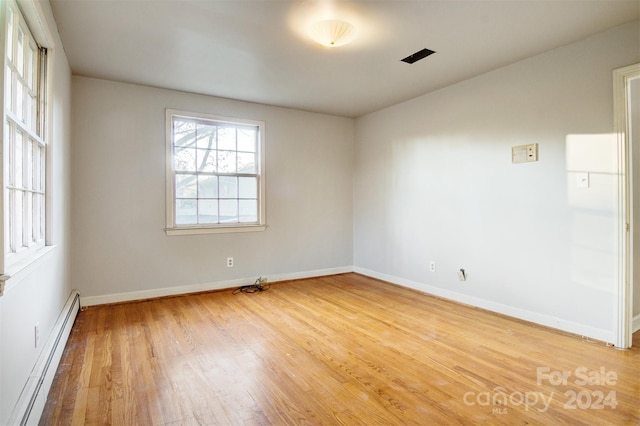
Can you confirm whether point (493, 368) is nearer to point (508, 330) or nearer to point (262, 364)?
point (508, 330)

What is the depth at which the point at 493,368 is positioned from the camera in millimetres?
2320

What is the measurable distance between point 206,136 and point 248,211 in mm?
1119

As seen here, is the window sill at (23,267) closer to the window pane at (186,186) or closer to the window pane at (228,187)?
the window pane at (186,186)

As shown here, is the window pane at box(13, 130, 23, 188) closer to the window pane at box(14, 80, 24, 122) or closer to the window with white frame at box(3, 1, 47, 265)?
the window with white frame at box(3, 1, 47, 265)

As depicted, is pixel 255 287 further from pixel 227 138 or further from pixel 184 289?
pixel 227 138

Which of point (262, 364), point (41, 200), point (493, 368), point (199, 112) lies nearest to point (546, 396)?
point (493, 368)

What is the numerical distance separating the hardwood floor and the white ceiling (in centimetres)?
247

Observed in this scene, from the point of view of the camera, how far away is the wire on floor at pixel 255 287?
4379 mm

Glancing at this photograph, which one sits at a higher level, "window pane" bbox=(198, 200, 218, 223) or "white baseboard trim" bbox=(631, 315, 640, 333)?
"window pane" bbox=(198, 200, 218, 223)

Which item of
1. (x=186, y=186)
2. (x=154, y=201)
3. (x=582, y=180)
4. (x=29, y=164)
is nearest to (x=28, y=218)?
(x=29, y=164)

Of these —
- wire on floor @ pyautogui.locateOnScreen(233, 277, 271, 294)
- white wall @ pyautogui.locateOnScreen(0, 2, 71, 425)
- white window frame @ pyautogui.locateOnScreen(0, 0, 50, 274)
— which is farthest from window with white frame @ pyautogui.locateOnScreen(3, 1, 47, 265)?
wire on floor @ pyautogui.locateOnScreen(233, 277, 271, 294)

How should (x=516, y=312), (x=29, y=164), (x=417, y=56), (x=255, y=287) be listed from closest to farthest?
(x=29, y=164) < (x=417, y=56) < (x=516, y=312) < (x=255, y=287)

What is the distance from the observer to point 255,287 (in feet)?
14.9

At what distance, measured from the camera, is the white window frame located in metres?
1.50
